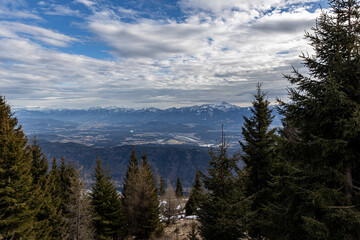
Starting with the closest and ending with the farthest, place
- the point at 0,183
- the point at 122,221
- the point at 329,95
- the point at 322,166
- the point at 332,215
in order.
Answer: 1. the point at 332,215
2. the point at 329,95
3. the point at 322,166
4. the point at 0,183
5. the point at 122,221

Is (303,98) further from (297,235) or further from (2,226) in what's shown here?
(2,226)

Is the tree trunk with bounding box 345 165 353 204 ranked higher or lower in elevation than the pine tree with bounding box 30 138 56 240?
higher

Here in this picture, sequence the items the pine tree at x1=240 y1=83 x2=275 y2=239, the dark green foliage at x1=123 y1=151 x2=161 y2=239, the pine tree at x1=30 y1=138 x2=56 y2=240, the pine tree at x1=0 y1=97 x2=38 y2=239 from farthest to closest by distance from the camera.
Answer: the dark green foliage at x1=123 y1=151 x2=161 y2=239 < the pine tree at x1=30 y1=138 x2=56 y2=240 < the pine tree at x1=240 y1=83 x2=275 y2=239 < the pine tree at x1=0 y1=97 x2=38 y2=239

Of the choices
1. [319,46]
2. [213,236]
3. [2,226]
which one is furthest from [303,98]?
[2,226]

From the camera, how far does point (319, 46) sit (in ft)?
25.2

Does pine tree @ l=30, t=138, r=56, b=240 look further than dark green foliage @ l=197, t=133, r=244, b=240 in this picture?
Yes

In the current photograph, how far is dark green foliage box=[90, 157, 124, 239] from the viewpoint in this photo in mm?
23875

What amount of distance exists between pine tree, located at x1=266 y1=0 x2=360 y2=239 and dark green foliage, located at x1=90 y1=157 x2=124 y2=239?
71.2 ft

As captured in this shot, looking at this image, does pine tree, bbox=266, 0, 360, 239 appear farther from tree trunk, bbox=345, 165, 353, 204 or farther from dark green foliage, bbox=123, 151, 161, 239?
dark green foliage, bbox=123, 151, 161, 239

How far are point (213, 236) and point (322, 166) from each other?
19.5ft

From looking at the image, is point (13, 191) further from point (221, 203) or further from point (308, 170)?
point (308, 170)

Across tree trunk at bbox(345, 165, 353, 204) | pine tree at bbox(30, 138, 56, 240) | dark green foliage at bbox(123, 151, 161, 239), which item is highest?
tree trunk at bbox(345, 165, 353, 204)

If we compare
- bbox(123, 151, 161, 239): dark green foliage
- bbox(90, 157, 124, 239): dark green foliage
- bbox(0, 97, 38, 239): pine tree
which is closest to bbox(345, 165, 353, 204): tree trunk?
bbox(0, 97, 38, 239): pine tree

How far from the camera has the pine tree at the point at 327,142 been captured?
6.16m
